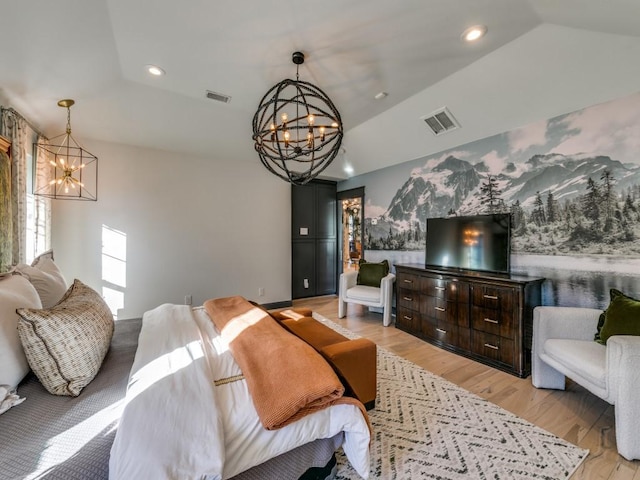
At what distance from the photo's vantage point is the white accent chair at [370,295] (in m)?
4.02

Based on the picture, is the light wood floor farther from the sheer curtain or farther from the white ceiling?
the sheer curtain

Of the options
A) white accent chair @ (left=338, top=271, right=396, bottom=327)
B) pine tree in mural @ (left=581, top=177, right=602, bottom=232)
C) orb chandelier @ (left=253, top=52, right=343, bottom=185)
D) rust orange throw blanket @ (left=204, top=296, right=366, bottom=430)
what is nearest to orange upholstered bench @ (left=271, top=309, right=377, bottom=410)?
rust orange throw blanket @ (left=204, top=296, right=366, bottom=430)

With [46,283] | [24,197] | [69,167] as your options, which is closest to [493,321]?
[46,283]

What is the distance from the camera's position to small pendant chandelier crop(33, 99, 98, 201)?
3.19 meters

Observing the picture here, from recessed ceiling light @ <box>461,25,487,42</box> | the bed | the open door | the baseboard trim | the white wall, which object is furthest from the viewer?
the open door

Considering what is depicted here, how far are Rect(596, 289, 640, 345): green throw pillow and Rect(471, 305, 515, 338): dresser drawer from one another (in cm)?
64

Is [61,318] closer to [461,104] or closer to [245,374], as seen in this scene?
[245,374]

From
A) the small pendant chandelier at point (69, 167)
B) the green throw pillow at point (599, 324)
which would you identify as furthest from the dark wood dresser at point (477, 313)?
the small pendant chandelier at point (69, 167)

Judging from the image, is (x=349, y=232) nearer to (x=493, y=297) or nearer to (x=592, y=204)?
(x=493, y=297)

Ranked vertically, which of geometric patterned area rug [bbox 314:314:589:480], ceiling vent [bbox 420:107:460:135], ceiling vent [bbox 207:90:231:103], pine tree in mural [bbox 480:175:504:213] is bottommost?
geometric patterned area rug [bbox 314:314:589:480]

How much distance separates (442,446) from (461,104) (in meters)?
3.31

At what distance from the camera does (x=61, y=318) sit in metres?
1.35

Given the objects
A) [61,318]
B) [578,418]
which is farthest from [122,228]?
[578,418]

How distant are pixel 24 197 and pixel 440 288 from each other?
4.57 meters
